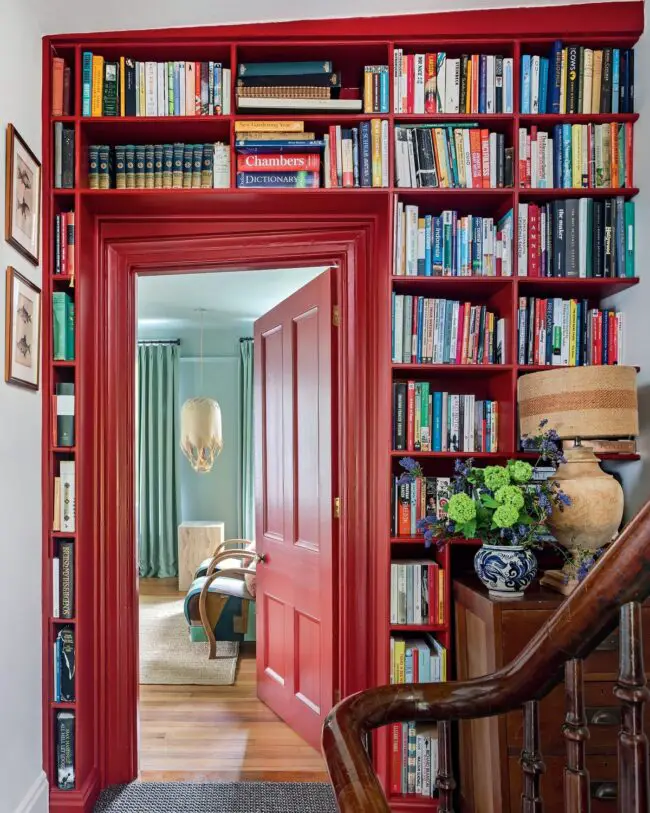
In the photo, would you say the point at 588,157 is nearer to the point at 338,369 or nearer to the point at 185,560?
the point at 338,369

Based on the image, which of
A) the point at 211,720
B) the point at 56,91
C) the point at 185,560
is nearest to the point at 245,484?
the point at 185,560

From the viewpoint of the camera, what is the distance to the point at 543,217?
2.35m

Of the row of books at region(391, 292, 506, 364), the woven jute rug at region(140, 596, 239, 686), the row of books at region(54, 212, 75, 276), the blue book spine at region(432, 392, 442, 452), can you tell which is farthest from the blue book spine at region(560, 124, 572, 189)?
the woven jute rug at region(140, 596, 239, 686)

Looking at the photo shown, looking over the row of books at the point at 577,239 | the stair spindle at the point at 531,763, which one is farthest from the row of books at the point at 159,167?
the stair spindle at the point at 531,763

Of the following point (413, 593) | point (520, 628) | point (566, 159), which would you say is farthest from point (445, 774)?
point (566, 159)

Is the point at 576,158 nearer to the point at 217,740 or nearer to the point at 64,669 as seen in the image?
the point at 64,669

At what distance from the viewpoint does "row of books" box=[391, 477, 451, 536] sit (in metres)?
2.34

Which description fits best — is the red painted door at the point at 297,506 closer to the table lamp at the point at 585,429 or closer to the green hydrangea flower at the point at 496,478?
the green hydrangea flower at the point at 496,478

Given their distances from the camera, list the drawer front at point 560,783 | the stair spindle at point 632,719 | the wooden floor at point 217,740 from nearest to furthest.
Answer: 1. the stair spindle at point 632,719
2. the drawer front at point 560,783
3. the wooden floor at point 217,740

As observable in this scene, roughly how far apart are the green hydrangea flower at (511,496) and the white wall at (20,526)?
1.47 metres

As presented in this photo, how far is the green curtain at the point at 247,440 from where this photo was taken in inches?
283

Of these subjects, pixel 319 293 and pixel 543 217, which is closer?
pixel 543 217

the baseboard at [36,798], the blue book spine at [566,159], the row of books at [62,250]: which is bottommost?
the baseboard at [36,798]

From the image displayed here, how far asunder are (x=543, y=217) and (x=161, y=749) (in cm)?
270
